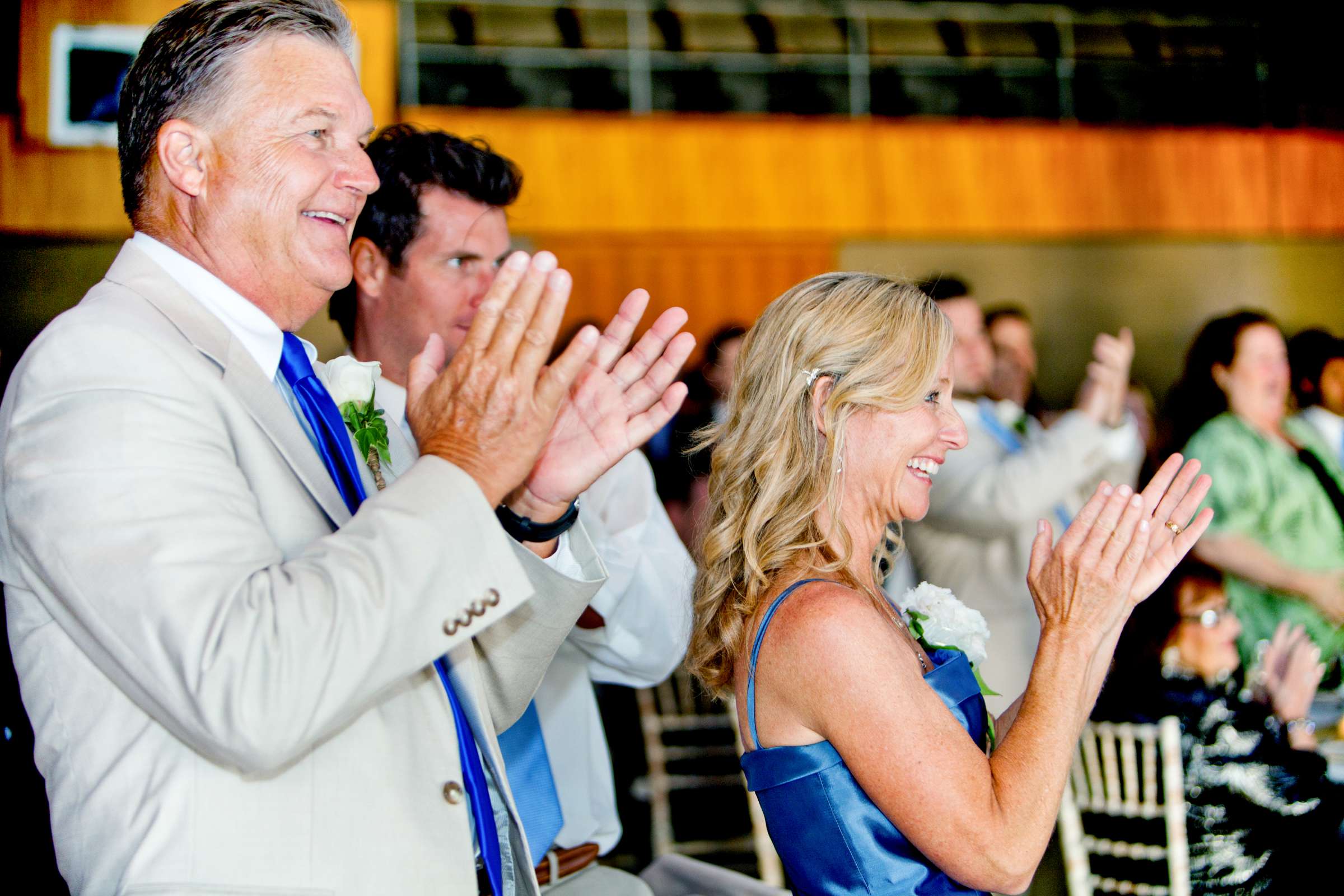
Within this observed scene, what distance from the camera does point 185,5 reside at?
4.62 ft

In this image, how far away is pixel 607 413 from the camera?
1.47 metres

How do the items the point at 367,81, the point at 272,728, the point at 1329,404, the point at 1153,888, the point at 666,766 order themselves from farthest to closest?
the point at 367,81 < the point at 666,766 < the point at 1329,404 < the point at 1153,888 < the point at 272,728

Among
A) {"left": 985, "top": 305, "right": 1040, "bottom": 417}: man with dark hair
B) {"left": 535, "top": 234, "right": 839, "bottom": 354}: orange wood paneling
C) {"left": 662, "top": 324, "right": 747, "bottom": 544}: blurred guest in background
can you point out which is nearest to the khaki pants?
{"left": 662, "top": 324, "right": 747, "bottom": 544}: blurred guest in background

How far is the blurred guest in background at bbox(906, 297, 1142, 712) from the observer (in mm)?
3340

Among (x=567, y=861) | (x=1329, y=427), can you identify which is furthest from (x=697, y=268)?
(x=567, y=861)

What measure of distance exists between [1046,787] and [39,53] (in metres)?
3.38

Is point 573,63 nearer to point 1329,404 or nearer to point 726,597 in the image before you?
point 1329,404

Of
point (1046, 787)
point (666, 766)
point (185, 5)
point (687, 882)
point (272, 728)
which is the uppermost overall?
point (185, 5)

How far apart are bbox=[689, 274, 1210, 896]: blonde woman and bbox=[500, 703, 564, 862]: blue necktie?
333mm

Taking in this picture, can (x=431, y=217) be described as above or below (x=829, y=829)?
above

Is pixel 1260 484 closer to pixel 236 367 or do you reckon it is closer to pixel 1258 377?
pixel 1258 377

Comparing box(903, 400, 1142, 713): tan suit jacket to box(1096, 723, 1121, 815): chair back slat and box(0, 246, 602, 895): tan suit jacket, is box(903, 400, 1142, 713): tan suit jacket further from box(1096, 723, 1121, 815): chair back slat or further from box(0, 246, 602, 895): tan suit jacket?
box(0, 246, 602, 895): tan suit jacket

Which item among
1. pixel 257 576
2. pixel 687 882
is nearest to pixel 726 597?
pixel 687 882

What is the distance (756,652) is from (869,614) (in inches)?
6.7
